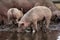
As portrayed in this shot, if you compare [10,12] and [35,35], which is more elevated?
[10,12]

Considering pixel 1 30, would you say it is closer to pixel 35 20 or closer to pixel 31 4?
pixel 35 20

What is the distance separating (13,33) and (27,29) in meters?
0.47

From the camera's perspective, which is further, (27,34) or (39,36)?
(27,34)

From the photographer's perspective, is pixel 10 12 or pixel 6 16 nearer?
pixel 10 12

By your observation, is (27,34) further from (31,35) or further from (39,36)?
(39,36)

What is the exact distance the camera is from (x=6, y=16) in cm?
582

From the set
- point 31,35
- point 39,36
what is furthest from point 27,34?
point 39,36

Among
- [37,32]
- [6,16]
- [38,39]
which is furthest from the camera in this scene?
[6,16]

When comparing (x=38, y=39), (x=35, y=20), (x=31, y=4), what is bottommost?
(x=38, y=39)

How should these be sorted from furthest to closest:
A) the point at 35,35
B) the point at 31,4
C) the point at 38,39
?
the point at 31,4 → the point at 35,35 → the point at 38,39

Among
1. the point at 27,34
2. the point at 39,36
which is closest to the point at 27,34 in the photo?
the point at 27,34

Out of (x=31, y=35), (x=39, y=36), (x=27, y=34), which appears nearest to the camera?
(x=39, y=36)

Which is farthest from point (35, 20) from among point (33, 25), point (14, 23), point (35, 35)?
point (14, 23)

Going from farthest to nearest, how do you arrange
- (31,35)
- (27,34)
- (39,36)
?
(27,34), (31,35), (39,36)
